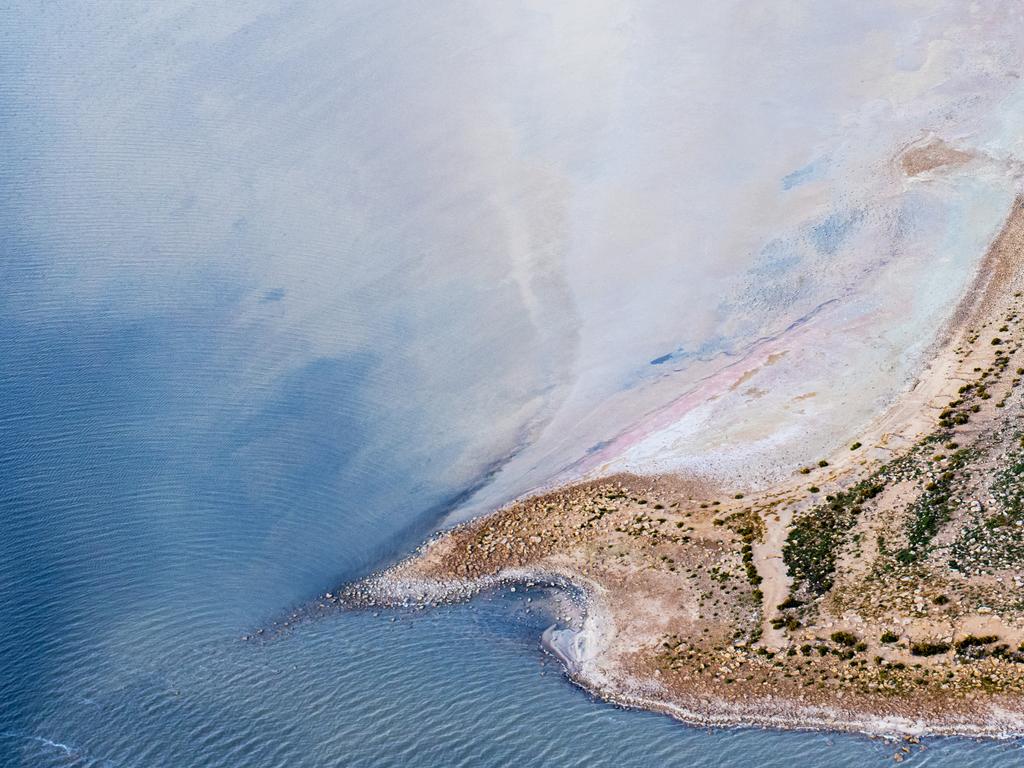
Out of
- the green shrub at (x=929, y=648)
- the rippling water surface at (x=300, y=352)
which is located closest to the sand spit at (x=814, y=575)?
the green shrub at (x=929, y=648)

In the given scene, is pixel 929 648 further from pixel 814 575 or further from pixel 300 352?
pixel 300 352

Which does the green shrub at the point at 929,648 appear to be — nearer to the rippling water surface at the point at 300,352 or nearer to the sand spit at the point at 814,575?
the sand spit at the point at 814,575

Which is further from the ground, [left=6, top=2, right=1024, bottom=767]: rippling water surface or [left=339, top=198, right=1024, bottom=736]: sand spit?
[left=6, top=2, right=1024, bottom=767]: rippling water surface

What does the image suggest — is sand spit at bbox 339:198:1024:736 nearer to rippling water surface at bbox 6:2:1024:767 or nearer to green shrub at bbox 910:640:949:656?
green shrub at bbox 910:640:949:656

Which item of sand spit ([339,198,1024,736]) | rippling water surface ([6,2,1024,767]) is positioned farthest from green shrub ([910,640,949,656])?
rippling water surface ([6,2,1024,767])

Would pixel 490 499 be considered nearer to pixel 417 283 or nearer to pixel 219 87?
pixel 417 283

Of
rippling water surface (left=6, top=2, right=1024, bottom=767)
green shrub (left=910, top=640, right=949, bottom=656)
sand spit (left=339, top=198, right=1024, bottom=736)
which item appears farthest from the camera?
rippling water surface (left=6, top=2, right=1024, bottom=767)

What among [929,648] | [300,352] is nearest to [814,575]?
[929,648]

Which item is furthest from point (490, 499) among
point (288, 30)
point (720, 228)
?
point (288, 30)
